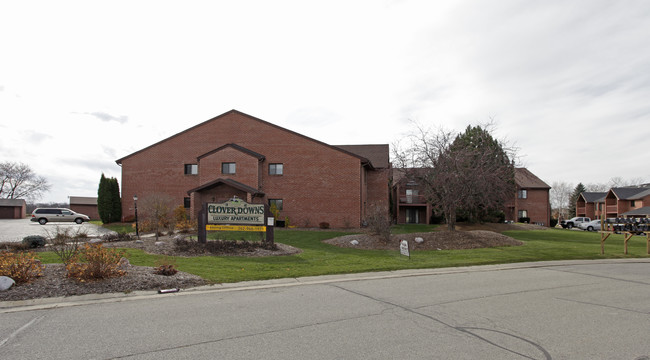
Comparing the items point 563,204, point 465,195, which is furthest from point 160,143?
point 563,204

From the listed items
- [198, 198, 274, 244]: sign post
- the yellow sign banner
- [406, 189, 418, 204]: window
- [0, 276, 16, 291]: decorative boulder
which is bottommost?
[0, 276, 16, 291]: decorative boulder

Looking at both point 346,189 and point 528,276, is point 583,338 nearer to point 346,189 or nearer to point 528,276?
point 528,276

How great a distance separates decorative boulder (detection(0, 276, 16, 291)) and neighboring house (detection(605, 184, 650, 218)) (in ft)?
206

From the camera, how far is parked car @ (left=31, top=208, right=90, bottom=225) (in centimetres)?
3996

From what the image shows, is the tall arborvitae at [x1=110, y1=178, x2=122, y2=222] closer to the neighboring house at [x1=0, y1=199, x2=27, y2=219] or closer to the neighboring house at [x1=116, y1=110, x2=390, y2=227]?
the neighboring house at [x1=116, y1=110, x2=390, y2=227]

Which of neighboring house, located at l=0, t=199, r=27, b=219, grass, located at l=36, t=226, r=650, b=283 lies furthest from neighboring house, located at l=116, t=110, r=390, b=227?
neighboring house, located at l=0, t=199, r=27, b=219

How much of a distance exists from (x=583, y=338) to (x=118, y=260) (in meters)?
9.87

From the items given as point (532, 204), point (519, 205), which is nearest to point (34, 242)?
point (519, 205)

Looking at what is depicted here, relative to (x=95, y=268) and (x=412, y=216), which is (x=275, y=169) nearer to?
(x=412, y=216)

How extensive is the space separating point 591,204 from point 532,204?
26.1 m

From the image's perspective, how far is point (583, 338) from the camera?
18.7ft

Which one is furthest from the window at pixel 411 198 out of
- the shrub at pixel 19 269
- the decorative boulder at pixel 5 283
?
the decorative boulder at pixel 5 283

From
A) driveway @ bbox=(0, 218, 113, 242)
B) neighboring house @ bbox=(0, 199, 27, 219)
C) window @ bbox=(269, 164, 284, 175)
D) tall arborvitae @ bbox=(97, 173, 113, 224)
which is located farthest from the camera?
neighboring house @ bbox=(0, 199, 27, 219)

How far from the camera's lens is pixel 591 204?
69.0m
